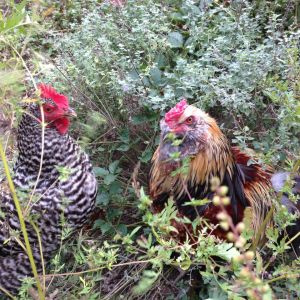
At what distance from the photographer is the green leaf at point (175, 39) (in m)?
3.22

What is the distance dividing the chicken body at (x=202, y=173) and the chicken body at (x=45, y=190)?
38 cm

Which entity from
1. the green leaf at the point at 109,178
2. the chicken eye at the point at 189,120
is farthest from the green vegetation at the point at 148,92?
the chicken eye at the point at 189,120

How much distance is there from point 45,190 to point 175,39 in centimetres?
135

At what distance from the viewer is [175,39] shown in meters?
3.24

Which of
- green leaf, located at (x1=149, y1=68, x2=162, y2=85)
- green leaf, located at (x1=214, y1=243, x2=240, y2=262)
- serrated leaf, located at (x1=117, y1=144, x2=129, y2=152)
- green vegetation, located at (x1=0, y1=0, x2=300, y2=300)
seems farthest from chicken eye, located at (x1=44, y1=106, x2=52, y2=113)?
green leaf, located at (x1=214, y1=243, x2=240, y2=262)

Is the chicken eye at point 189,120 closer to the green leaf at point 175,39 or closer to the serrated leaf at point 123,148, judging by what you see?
the serrated leaf at point 123,148

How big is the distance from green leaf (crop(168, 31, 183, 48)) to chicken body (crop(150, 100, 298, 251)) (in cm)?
97

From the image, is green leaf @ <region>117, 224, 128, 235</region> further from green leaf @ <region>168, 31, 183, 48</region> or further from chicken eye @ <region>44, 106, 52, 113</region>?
green leaf @ <region>168, 31, 183, 48</region>

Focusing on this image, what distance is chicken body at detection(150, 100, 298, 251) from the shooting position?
2.26 m

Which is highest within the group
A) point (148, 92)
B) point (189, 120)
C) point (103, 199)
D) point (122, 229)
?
point (189, 120)

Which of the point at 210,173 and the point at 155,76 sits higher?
the point at 155,76

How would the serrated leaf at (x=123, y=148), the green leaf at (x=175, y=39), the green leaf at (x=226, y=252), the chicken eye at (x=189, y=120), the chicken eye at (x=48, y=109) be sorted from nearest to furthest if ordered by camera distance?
1. the green leaf at (x=226, y=252)
2. the chicken eye at (x=189, y=120)
3. the chicken eye at (x=48, y=109)
4. the serrated leaf at (x=123, y=148)
5. the green leaf at (x=175, y=39)

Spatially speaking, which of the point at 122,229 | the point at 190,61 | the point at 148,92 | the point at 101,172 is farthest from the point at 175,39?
the point at 122,229

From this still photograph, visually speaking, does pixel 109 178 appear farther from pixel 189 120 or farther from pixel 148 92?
pixel 189 120
